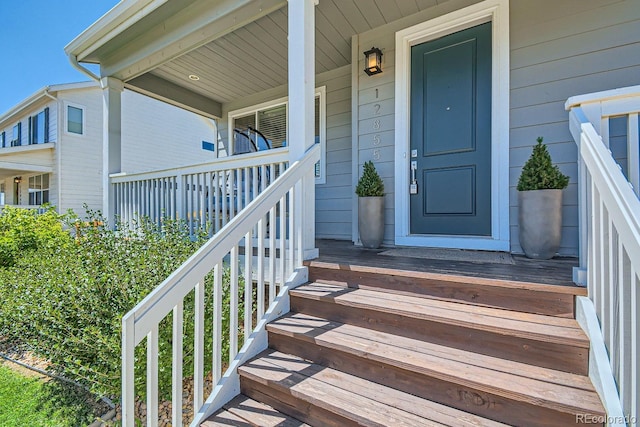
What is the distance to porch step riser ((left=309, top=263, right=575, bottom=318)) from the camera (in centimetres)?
164

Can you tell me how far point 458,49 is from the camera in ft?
10.3

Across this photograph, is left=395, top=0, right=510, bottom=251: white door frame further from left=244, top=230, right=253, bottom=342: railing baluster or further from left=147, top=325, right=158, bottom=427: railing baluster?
left=147, top=325, right=158, bottom=427: railing baluster

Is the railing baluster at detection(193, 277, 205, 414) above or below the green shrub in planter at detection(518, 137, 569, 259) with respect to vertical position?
below

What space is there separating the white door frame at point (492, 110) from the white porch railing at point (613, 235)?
122cm

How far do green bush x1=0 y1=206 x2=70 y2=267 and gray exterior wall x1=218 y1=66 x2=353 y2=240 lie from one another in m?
3.54

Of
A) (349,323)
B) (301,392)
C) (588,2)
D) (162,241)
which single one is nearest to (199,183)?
(162,241)

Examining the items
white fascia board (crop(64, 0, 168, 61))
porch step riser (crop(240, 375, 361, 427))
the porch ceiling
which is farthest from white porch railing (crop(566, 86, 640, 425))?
white fascia board (crop(64, 0, 168, 61))

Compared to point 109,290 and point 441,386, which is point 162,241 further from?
point 441,386

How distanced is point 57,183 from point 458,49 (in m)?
11.3

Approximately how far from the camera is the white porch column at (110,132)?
14.6ft

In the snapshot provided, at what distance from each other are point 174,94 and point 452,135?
451 centimetres

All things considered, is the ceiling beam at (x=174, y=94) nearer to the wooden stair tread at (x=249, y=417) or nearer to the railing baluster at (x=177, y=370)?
the railing baluster at (x=177, y=370)

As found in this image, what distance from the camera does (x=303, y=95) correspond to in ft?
8.51

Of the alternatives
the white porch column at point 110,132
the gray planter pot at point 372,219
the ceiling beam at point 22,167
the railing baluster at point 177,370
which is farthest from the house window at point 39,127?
the railing baluster at point 177,370
